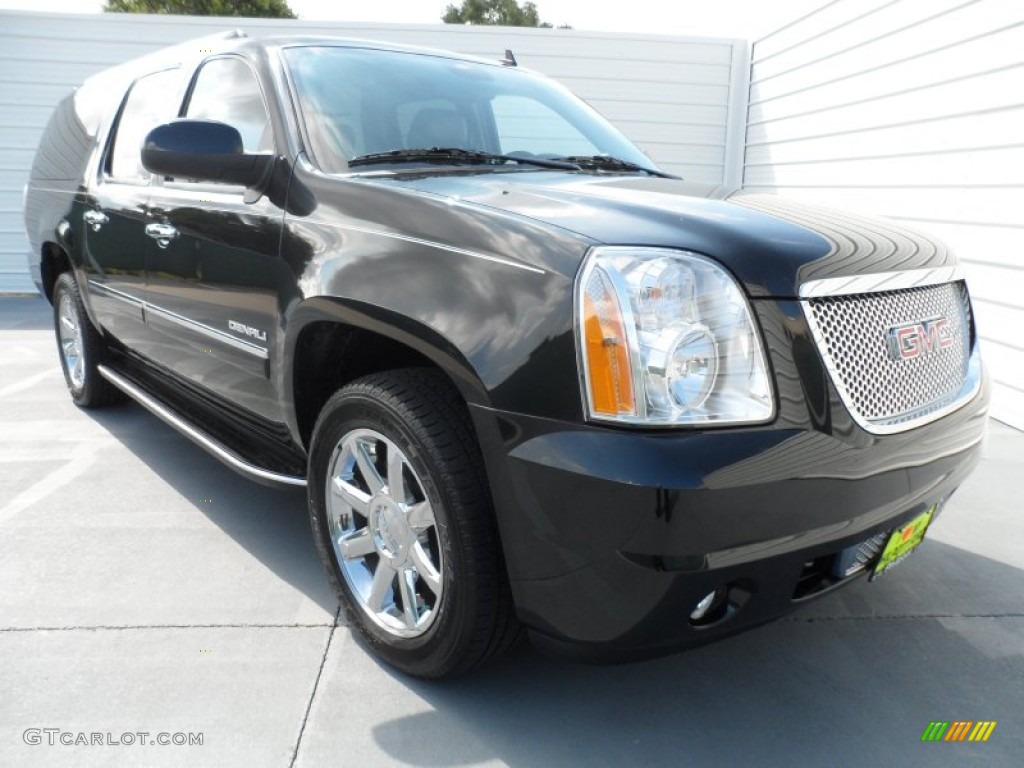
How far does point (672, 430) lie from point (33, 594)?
2238 millimetres

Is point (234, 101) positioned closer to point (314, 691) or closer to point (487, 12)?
point (314, 691)

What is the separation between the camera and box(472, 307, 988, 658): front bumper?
1577 millimetres

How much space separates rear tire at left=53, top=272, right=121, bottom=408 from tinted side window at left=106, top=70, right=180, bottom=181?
921 millimetres

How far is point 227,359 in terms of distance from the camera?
286 centimetres

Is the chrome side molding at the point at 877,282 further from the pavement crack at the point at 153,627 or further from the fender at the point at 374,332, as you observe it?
the pavement crack at the point at 153,627

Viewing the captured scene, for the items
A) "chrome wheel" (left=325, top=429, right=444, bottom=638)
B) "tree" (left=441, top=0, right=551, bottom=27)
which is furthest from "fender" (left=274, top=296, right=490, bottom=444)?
"tree" (left=441, top=0, right=551, bottom=27)

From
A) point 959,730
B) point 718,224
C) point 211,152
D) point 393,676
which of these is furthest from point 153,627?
point 959,730

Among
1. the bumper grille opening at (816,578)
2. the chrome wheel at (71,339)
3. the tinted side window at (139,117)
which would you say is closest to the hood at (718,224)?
the bumper grille opening at (816,578)

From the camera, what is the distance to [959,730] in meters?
2.09

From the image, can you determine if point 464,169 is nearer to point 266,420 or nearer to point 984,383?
point 266,420

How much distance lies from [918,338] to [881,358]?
0.20 m

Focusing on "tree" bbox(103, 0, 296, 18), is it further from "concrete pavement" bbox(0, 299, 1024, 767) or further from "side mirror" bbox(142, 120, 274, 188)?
"concrete pavement" bbox(0, 299, 1024, 767)

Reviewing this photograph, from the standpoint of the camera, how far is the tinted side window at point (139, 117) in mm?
3438

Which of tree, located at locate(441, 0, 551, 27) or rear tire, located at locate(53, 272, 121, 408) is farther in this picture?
tree, located at locate(441, 0, 551, 27)
